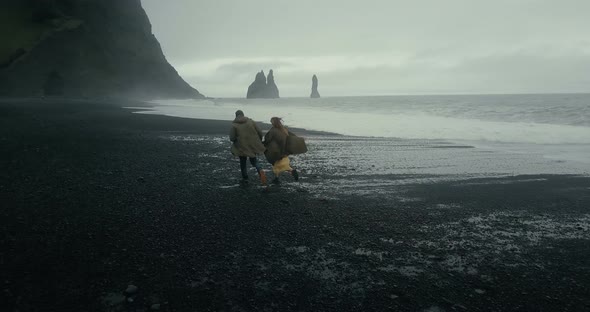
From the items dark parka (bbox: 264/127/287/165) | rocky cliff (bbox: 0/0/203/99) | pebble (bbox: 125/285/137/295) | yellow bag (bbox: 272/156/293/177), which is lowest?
pebble (bbox: 125/285/137/295)

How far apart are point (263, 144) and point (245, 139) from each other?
576 mm

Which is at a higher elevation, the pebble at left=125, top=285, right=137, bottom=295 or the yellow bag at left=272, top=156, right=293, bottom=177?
the yellow bag at left=272, top=156, right=293, bottom=177

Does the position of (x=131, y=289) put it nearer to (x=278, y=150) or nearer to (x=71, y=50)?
(x=278, y=150)

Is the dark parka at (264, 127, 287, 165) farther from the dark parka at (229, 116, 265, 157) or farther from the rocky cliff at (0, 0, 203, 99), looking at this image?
the rocky cliff at (0, 0, 203, 99)

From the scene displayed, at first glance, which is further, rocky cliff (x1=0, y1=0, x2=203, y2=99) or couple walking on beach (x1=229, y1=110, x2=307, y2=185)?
rocky cliff (x1=0, y1=0, x2=203, y2=99)

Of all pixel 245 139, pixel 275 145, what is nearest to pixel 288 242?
pixel 275 145

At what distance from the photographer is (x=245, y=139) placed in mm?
9930

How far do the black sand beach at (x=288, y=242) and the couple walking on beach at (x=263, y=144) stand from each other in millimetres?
596

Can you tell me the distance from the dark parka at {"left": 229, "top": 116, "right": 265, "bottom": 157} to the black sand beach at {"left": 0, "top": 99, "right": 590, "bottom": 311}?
994 millimetres

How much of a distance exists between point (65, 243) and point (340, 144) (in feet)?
49.3

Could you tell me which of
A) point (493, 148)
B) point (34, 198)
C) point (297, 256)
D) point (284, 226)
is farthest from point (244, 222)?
point (493, 148)

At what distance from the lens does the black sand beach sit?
4.25 m

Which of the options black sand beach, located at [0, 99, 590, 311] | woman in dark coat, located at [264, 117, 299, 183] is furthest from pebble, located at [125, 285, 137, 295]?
woman in dark coat, located at [264, 117, 299, 183]

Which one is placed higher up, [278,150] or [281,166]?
[278,150]
